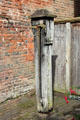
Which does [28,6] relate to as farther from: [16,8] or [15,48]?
[15,48]

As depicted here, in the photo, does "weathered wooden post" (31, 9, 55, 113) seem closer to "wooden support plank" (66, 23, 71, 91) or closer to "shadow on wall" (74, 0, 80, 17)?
A: "wooden support plank" (66, 23, 71, 91)

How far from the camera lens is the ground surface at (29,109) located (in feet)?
11.5

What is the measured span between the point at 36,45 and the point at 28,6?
1.90m

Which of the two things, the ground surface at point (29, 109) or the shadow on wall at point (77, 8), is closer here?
the ground surface at point (29, 109)

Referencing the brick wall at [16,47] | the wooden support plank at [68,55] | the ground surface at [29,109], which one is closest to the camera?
the ground surface at [29,109]

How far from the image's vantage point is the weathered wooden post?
3.25 m

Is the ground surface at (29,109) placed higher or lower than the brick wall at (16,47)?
lower

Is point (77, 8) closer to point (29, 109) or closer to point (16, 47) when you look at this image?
point (16, 47)

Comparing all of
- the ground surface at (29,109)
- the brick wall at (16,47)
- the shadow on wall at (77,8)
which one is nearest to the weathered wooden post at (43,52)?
the ground surface at (29,109)

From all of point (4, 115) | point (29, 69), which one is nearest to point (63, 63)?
point (29, 69)

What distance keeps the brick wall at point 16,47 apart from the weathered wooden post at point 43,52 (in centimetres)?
115

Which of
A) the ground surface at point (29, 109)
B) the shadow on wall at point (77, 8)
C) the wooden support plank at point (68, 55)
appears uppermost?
the shadow on wall at point (77, 8)

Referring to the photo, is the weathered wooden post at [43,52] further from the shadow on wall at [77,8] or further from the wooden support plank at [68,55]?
the shadow on wall at [77,8]

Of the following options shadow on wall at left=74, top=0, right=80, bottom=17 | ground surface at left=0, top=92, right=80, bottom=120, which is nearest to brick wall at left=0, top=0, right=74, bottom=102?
ground surface at left=0, top=92, right=80, bottom=120
